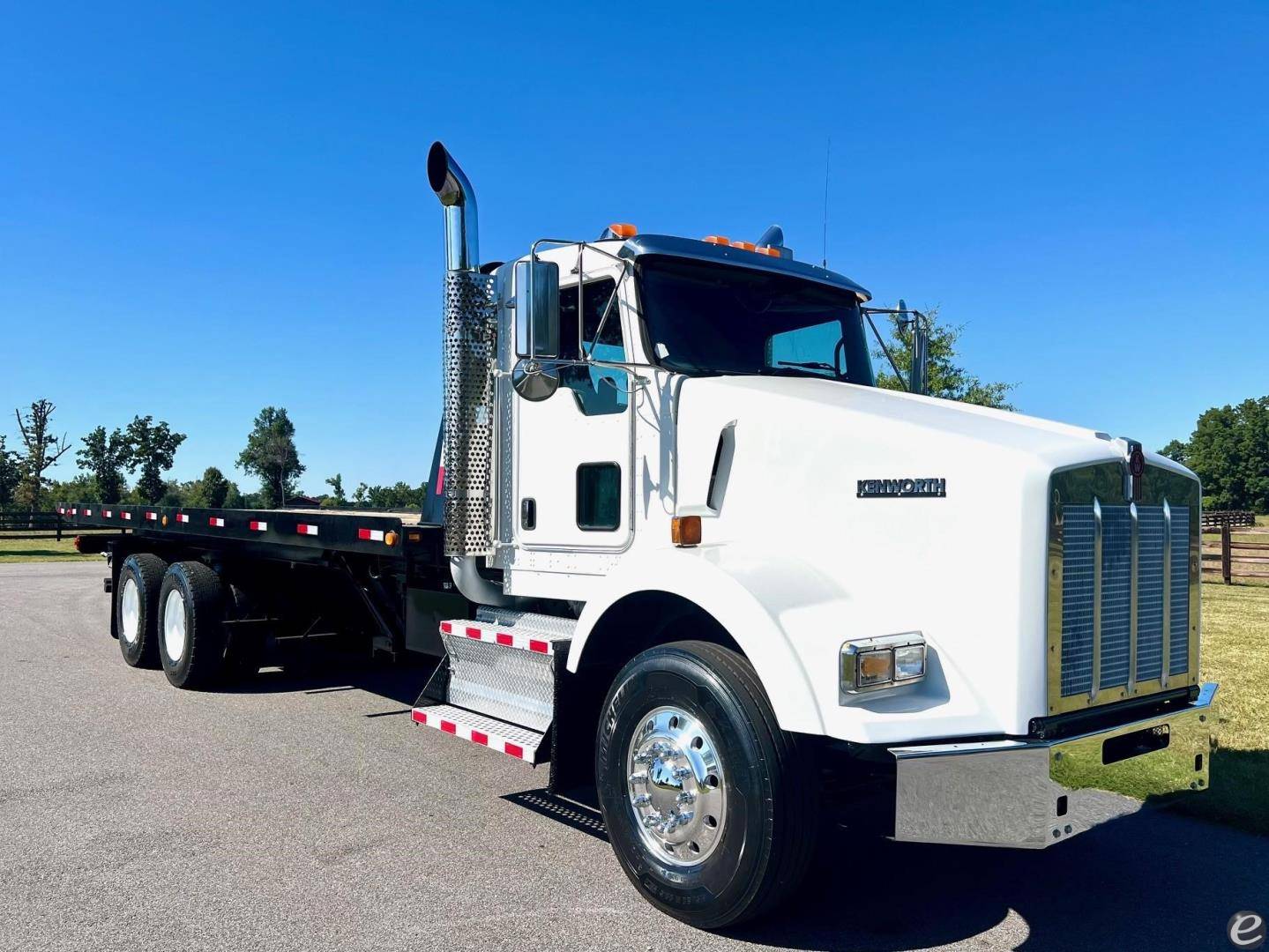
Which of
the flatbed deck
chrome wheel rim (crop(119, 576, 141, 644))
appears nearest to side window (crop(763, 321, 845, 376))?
the flatbed deck

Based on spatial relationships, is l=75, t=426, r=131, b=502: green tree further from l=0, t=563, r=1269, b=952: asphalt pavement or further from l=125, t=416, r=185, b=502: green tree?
l=0, t=563, r=1269, b=952: asphalt pavement

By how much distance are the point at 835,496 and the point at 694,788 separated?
4.01 feet

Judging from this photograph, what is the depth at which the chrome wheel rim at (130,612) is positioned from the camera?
9141 millimetres

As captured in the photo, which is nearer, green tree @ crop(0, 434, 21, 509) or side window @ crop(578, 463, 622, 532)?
side window @ crop(578, 463, 622, 532)

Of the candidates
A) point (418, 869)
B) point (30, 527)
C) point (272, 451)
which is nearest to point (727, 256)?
point (418, 869)

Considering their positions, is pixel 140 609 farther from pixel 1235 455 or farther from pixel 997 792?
pixel 1235 455

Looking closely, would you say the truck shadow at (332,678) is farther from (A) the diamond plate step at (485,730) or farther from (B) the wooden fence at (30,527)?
(B) the wooden fence at (30,527)

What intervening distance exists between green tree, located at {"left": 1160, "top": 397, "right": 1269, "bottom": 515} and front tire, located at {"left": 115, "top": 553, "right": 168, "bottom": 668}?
109436mm

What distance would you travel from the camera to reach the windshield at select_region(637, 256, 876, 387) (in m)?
4.64

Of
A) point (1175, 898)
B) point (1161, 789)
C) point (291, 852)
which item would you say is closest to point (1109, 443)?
point (1161, 789)

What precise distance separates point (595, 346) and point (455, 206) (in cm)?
145

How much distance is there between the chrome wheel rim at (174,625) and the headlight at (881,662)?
6.45 metres

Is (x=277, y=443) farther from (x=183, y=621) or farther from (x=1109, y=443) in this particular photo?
(x=1109, y=443)

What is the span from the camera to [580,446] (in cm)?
492
